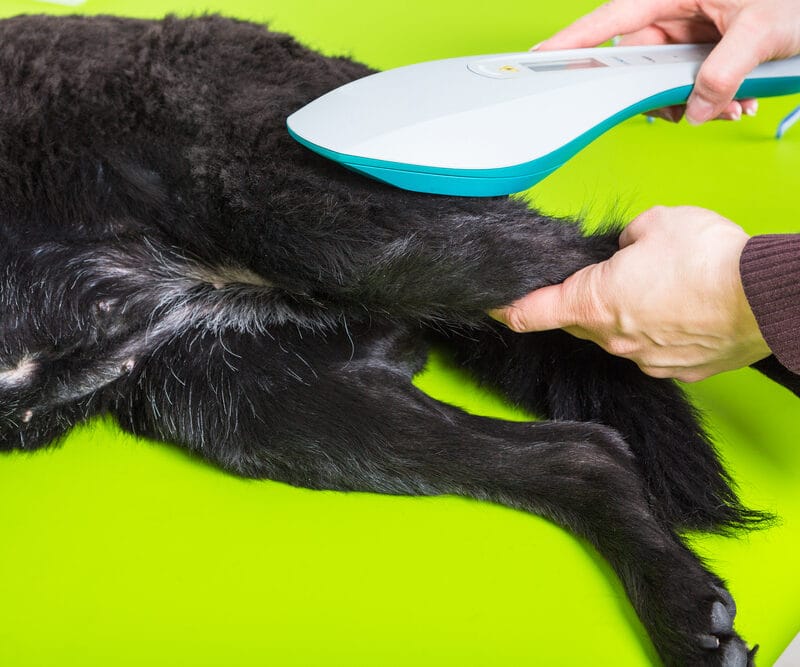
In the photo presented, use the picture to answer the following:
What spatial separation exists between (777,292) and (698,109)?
48 centimetres

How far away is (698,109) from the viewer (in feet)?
4.10

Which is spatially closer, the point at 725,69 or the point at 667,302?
the point at 667,302

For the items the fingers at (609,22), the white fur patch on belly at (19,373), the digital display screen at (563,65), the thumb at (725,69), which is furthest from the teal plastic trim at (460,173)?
the white fur patch on belly at (19,373)

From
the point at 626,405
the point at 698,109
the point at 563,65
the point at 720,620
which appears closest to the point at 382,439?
the point at 626,405

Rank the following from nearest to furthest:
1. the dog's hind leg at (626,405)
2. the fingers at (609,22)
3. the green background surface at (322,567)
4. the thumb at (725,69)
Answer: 1. the green background surface at (322,567)
2. the dog's hind leg at (626,405)
3. the thumb at (725,69)
4. the fingers at (609,22)

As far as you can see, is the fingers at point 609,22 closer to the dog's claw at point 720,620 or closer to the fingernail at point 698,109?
the fingernail at point 698,109

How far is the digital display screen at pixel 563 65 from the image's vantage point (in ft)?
3.76

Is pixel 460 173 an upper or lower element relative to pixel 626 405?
upper

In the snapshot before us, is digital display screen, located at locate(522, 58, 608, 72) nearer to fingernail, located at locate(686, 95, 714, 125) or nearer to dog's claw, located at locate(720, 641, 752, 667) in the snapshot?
fingernail, located at locate(686, 95, 714, 125)

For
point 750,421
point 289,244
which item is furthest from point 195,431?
point 750,421

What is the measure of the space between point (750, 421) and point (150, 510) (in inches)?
35.3

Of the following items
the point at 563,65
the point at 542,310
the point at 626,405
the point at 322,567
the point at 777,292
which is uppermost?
the point at 563,65

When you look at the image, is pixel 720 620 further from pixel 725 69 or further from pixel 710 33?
pixel 710 33

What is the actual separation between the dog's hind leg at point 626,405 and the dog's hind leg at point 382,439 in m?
0.04
